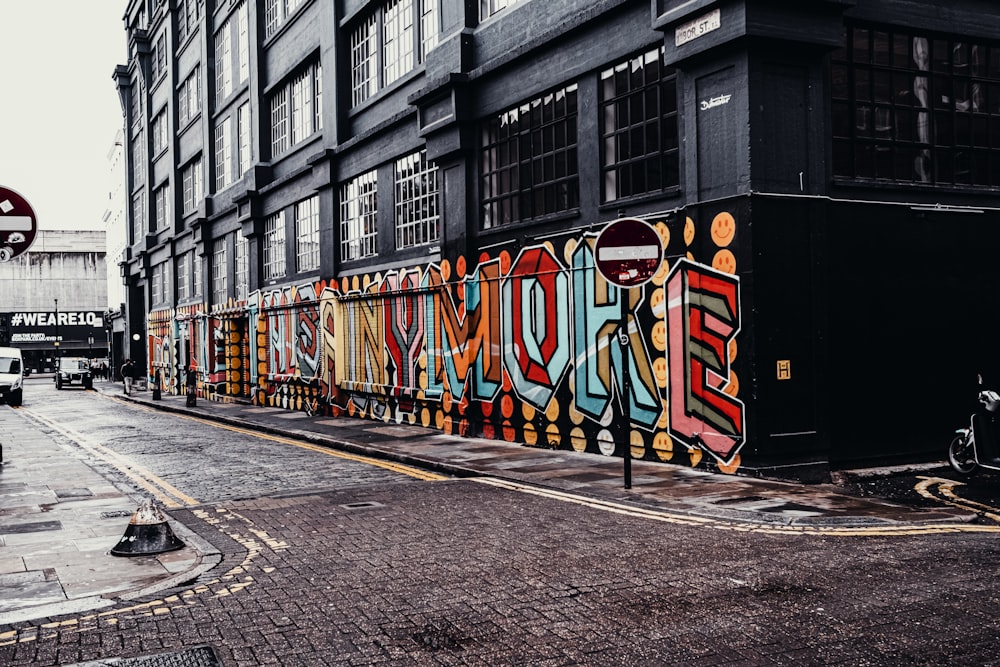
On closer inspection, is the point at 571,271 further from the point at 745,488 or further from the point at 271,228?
the point at 271,228

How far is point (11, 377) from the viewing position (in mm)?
35969

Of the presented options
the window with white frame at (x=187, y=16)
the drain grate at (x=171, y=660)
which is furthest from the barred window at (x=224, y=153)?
the drain grate at (x=171, y=660)

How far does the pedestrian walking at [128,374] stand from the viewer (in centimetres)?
4137

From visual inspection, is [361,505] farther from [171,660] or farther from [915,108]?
[915,108]

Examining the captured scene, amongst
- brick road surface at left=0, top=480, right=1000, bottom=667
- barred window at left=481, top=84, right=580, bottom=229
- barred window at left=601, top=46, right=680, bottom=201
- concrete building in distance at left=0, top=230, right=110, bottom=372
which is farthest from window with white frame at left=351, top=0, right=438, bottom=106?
concrete building in distance at left=0, top=230, right=110, bottom=372

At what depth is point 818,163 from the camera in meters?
11.6

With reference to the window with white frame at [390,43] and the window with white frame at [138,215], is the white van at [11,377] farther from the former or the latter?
the window with white frame at [390,43]

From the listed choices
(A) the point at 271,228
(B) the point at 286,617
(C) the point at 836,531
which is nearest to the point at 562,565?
(B) the point at 286,617

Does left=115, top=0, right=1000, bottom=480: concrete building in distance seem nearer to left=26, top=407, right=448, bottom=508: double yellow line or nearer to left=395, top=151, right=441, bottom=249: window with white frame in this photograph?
left=395, top=151, right=441, bottom=249: window with white frame

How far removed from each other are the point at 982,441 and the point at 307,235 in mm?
19381

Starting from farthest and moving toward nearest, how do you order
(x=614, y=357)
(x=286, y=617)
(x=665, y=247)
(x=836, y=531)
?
(x=614, y=357)
(x=665, y=247)
(x=836, y=531)
(x=286, y=617)

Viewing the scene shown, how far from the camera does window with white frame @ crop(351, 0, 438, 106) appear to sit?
1975 centimetres

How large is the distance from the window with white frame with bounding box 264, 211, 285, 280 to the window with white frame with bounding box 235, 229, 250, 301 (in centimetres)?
128

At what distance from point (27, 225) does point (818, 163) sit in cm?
912
